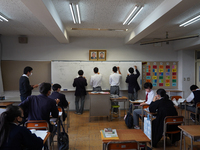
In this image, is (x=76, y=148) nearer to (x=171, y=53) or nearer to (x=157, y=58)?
(x=157, y=58)

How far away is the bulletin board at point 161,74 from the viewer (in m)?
6.70

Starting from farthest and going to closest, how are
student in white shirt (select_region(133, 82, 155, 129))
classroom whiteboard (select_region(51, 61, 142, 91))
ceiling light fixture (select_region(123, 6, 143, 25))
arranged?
classroom whiteboard (select_region(51, 61, 142, 91)), student in white shirt (select_region(133, 82, 155, 129)), ceiling light fixture (select_region(123, 6, 143, 25))

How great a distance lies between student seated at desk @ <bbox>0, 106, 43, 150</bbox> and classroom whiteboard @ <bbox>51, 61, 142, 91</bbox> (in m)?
4.72

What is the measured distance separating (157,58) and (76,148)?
5132mm

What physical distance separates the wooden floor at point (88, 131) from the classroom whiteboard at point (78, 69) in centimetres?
133

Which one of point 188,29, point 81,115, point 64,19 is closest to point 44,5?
point 64,19

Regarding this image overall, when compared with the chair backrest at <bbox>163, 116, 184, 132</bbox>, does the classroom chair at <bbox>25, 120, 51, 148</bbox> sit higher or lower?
higher

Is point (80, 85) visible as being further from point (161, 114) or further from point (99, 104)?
point (161, 114)

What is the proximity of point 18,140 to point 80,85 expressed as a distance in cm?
440

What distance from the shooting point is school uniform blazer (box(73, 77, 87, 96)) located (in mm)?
5832

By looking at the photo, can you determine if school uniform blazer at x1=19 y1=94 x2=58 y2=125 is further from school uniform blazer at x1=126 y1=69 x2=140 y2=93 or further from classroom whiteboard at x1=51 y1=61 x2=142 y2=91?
school uniform blazer at x1=126 y1=69 x2=140 y2=93

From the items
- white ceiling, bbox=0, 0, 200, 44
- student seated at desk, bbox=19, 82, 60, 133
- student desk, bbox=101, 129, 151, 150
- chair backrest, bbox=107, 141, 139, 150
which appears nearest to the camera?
chair backrest, bbox=107, 141, 139, 150

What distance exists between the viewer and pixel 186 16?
409 cm

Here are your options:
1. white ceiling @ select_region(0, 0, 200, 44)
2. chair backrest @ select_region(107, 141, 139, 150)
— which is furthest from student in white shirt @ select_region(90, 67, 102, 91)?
chair backrest @ select_region(107, 141, 139, 150)
